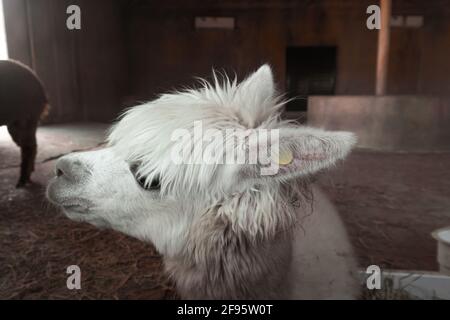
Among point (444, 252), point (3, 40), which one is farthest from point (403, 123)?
point (3, 40)

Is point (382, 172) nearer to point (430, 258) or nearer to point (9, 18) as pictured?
point (430, 258)

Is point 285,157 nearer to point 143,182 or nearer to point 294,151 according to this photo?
point 294,151

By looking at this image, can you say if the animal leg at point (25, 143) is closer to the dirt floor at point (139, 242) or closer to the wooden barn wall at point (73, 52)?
the dirt floor at point (139, 242)

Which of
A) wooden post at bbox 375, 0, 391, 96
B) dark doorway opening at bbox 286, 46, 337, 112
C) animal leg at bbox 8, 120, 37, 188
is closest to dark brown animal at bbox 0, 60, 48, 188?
animal leg at bbox 8, 120, 37, 188

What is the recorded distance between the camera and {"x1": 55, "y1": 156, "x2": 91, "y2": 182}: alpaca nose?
123cm

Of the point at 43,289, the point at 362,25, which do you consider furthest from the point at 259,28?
the point at 43,289

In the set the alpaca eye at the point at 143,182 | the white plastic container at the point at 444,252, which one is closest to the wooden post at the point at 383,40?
the white plastic container at the point at 444,252

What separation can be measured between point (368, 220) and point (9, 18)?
5874mm

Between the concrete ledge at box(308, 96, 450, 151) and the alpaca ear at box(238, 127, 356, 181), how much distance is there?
10.9 feet

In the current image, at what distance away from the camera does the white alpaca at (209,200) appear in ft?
3.55

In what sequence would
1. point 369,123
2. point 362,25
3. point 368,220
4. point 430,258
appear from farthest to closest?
point 362,25 → point 369,123 → point 368,220 → point 430,258

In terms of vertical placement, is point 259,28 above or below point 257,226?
above

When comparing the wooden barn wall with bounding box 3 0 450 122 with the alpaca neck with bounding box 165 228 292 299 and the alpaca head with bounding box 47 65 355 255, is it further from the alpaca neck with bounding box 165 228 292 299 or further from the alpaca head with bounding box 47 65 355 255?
the alpaca neck with bounding box 165 228 292 299

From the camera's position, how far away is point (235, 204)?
3.57 feet
